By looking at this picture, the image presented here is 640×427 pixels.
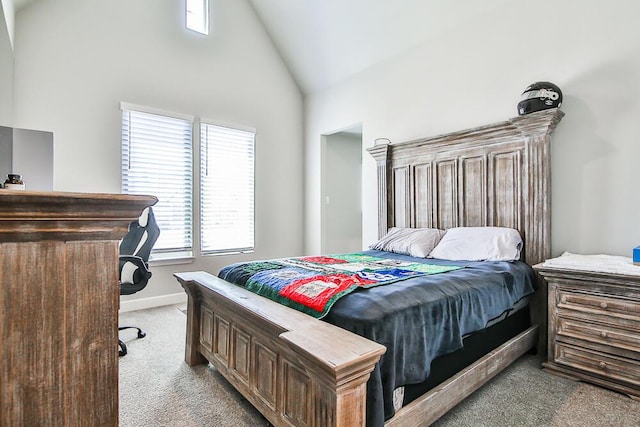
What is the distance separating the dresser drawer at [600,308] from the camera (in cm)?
193

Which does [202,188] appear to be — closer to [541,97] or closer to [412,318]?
[412,318]

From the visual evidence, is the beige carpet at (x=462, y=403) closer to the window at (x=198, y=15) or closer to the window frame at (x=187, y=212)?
the window frame at (x=187, y=212)

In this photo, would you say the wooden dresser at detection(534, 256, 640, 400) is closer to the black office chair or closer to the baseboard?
the black office chair

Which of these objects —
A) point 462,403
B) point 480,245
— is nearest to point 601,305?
point 480,245

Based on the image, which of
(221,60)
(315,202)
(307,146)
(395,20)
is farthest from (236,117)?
(395,20)

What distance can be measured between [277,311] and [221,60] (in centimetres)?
383

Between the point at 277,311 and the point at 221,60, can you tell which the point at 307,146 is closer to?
the point at 221,60

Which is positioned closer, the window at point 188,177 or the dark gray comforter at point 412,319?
the dark gray comforter at point 412,319

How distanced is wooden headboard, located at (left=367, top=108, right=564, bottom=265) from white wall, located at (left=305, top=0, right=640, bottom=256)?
0.56 feet

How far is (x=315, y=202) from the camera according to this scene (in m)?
5.09

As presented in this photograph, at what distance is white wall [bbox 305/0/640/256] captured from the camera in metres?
2.43

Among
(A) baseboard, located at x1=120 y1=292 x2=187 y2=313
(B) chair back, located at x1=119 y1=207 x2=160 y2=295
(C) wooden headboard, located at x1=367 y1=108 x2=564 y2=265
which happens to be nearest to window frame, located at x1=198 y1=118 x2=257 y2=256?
(A) baseboard, located at x1=120 y1=292 x2=187 y2=313

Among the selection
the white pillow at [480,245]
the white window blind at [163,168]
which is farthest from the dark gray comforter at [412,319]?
the white window blind at [163,168]

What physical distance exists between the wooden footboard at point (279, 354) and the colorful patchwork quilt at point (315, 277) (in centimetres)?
7
